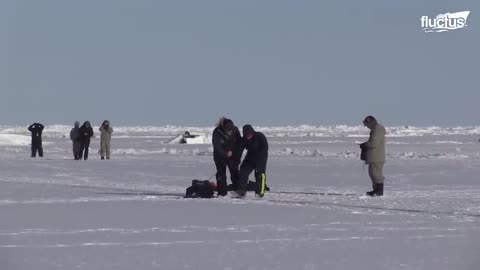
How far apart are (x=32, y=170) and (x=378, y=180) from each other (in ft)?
38.3

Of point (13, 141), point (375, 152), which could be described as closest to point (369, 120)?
point (375, 152)

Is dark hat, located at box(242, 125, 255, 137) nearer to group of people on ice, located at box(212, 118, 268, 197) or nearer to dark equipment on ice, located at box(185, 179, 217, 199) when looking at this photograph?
group of people on ice, located at box(212, 118, 268, 197)

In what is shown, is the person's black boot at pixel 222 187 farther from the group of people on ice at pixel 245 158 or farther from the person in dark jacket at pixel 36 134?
the person in dark jacket at pixel 36 134

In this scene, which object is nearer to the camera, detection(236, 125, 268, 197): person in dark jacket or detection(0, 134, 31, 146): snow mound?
detection(236, 125, 268, 197): person in dark jacket

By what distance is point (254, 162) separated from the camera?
16.0 meters

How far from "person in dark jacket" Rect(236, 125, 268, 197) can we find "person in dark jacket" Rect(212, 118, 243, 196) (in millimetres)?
157

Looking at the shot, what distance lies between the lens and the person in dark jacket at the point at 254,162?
15953mm

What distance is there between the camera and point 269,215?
41.5 ft

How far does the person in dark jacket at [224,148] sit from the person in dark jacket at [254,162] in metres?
0.16

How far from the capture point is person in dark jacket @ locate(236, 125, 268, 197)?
16.0 m

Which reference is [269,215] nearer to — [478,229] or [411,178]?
[478,229]

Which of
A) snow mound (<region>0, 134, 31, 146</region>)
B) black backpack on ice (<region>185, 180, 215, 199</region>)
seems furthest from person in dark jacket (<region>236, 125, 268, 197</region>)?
snow mound (<region>0, 134, 31, 146</region>)

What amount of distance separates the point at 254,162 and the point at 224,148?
603 millimetres

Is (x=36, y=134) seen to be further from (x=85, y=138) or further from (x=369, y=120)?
(x=369, y=120)
